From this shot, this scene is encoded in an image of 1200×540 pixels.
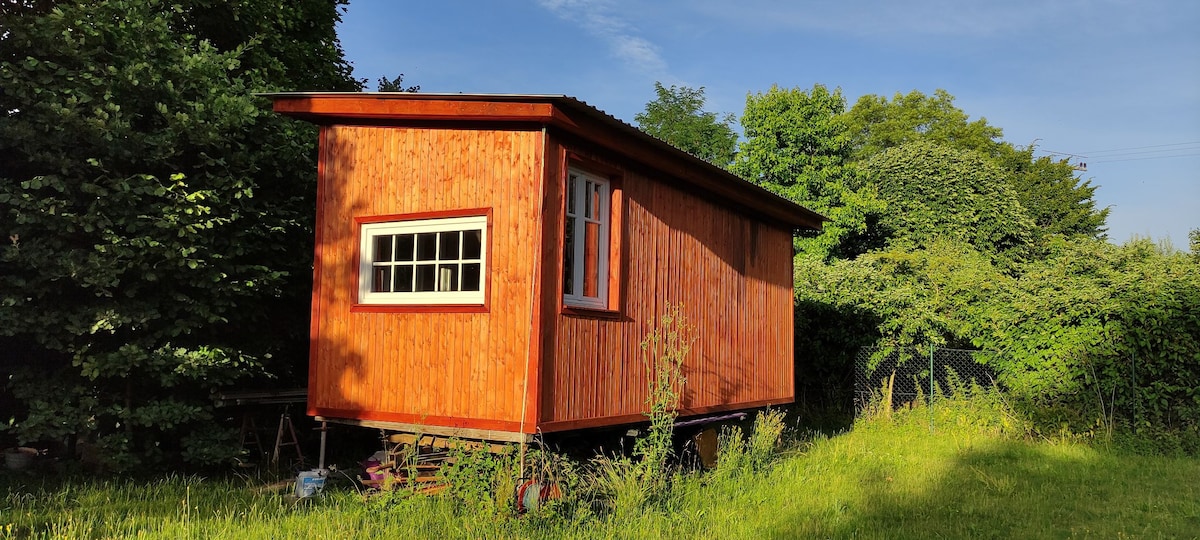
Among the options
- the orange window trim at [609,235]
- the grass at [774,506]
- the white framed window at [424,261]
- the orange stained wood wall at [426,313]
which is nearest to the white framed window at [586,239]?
the orange window trim at [609,235]

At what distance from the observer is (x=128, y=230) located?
8.28 metres

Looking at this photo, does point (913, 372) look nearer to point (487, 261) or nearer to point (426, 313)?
point (487, 261)

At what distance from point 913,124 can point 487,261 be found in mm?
31747

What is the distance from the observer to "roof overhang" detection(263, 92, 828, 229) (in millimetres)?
7129

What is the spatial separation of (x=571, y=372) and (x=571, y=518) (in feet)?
4.28

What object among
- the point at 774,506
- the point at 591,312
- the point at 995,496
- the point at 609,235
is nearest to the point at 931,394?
the point at 995,496

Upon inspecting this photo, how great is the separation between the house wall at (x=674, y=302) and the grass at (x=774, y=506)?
0.97 metres

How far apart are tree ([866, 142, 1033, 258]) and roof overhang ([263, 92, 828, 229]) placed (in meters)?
16.2

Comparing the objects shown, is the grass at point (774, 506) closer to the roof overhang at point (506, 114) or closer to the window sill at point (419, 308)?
the window sill at point (419, 308)

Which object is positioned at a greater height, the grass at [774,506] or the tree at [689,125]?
the tree at [689,125]

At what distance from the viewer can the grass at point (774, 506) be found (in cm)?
620

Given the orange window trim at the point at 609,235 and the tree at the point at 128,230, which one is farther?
the tree at the point at 128,230

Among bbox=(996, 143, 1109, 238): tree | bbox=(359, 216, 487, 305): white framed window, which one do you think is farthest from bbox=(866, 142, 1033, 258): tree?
bbox=(359, 216, 487, 305): white framed window

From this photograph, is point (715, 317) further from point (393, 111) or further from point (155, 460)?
point (155, 460)
